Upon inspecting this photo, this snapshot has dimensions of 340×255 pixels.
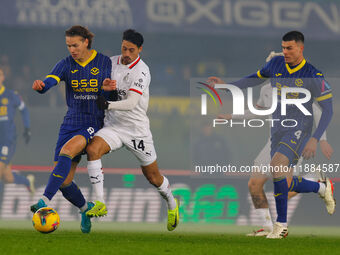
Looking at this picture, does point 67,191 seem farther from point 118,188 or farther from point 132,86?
point 118,188

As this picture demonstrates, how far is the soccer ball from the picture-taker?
676 cm

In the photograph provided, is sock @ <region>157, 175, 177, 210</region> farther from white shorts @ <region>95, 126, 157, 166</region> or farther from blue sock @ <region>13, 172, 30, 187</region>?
blue sock @ <region>13, 172, 30, 187</region>

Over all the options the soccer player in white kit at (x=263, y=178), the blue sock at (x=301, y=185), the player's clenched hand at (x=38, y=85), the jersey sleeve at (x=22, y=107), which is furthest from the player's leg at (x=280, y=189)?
the jersey sleeve at (x=22, y=107)

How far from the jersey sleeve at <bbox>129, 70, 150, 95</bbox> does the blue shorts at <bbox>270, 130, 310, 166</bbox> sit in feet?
4.75

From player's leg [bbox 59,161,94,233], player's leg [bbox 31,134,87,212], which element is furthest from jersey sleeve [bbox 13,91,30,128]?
player's leg [bbox 31,134,87,212]

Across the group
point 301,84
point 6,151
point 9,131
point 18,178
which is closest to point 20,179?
point 18,178

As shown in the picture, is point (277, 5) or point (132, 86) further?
point (277, 5)

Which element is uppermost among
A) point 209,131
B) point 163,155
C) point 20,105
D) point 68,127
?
point 68,127

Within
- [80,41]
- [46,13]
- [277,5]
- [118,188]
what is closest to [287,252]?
[80,41]

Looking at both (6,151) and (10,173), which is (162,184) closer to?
(10,173)

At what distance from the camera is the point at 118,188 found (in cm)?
1470

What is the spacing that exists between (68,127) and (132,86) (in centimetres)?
73

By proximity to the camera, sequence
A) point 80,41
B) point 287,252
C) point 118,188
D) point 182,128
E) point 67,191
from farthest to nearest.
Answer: point 182,128, point 118,188, point 67,191, point 80,41, point 287,252

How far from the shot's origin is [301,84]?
7.57m
